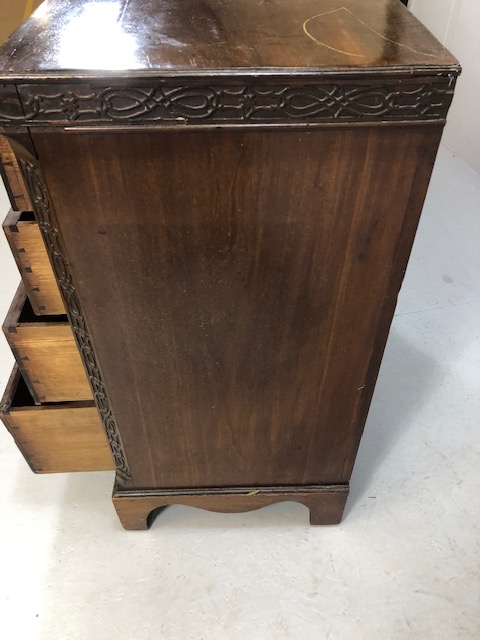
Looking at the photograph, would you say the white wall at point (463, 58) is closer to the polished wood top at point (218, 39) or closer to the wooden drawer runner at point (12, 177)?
the polished wood top at point (218, 39)

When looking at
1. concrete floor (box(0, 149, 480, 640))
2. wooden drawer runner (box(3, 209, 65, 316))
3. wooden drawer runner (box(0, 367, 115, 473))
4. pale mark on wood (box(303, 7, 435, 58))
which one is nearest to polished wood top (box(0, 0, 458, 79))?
pale mark on wood (box(303, 7, 435, 58))

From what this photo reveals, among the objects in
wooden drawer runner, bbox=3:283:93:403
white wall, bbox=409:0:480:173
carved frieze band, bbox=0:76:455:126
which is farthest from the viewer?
white wall, bbox=409:0:480:173

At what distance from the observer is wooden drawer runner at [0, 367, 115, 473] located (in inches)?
40.4

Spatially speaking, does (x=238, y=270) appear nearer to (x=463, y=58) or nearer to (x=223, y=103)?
(x=223, y=103)

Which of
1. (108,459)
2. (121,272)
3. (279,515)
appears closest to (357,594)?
(279,515)

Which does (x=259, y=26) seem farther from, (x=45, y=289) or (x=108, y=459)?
(x=108, y=459)

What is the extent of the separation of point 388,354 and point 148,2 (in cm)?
107

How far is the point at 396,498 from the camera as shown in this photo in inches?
47.4

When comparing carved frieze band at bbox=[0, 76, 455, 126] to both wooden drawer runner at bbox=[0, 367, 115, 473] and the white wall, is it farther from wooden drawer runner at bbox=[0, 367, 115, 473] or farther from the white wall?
the white wall

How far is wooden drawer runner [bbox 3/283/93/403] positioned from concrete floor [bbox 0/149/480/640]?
29 centimetres

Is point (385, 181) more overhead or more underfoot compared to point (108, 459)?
more overhead

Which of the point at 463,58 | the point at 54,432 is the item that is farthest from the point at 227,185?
the point at 463,58

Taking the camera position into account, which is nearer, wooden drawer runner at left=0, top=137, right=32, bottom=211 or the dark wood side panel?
the dark wood side panel

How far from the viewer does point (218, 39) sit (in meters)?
0.64
